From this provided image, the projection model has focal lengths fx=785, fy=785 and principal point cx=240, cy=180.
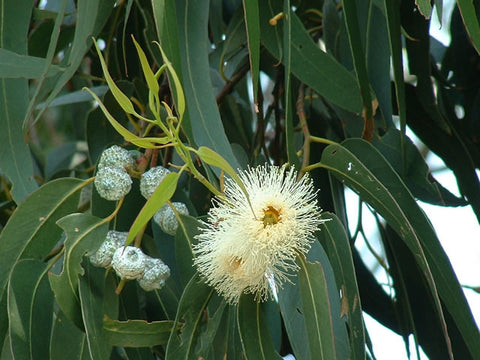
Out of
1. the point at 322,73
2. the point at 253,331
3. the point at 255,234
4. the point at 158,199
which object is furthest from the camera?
the point at 322,73

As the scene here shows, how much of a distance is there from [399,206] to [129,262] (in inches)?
13.3

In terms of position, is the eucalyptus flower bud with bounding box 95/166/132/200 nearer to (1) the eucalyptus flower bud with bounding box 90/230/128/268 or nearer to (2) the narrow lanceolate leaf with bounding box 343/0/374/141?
(1) the eucalyptus flower bud with bounding box 90/230/128/268

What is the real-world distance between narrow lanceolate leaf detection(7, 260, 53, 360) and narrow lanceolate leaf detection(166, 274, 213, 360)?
19cm

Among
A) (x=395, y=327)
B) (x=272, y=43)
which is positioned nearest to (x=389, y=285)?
(x=395, y=327)

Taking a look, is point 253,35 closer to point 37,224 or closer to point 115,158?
point 115,158

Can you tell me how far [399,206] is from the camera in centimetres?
97

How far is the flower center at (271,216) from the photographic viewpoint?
2.93 feet

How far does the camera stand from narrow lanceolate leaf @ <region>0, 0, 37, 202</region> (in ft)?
3.72

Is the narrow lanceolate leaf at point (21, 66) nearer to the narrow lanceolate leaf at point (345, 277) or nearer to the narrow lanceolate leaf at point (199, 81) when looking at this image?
the narrow lanceolate leaf at point (199, 81)

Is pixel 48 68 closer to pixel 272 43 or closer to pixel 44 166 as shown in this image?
pixel 272 43

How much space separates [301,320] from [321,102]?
0.68 meters

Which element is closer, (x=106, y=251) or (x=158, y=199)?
(x=158, y=199)

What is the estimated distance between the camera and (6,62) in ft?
3.28

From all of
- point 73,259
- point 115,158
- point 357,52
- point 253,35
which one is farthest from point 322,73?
point 73,259
